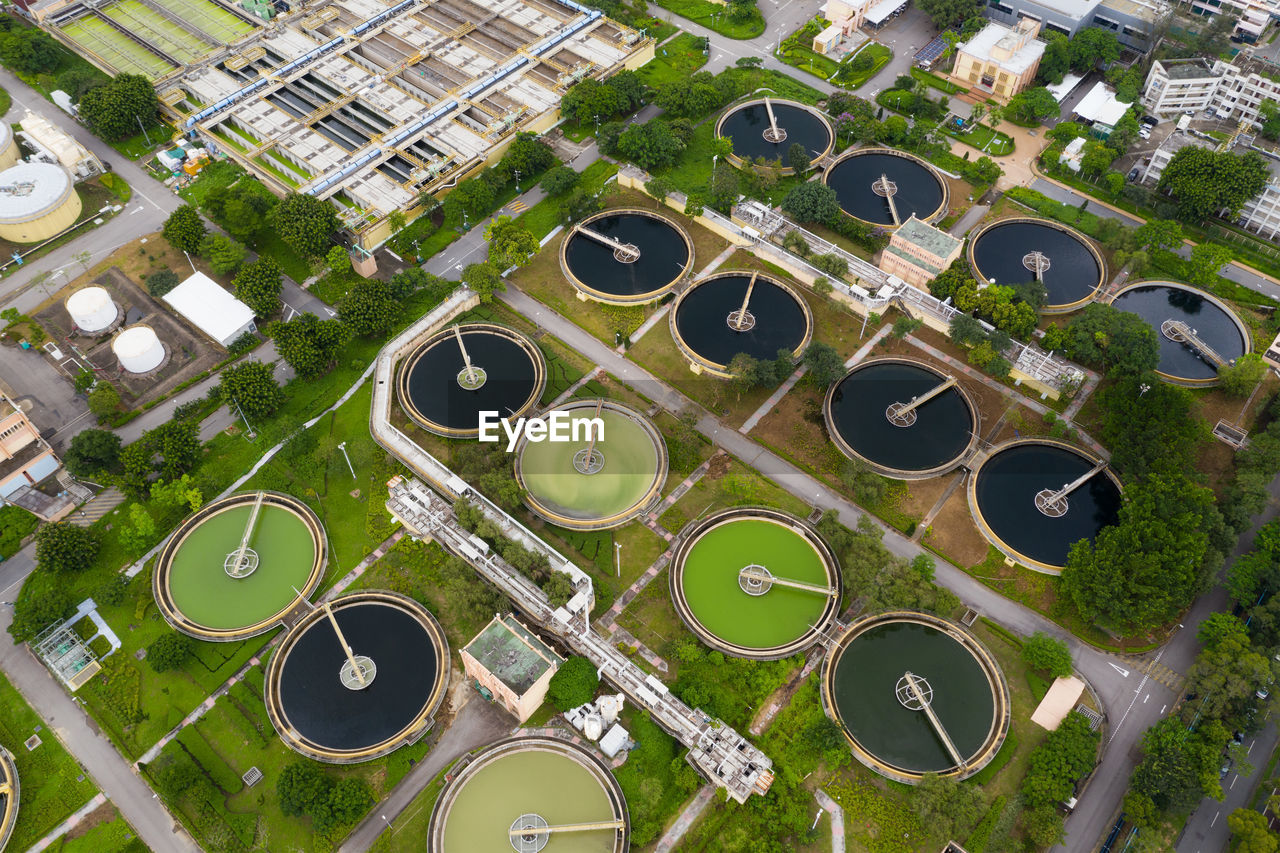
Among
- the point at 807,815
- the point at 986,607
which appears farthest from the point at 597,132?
the point at 807,815

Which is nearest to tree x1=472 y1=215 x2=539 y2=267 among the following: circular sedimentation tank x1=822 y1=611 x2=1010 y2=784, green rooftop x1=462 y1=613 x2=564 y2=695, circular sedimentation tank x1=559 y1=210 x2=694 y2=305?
circular sedimentation tank x1=559 y1=210 x2=694 y2=305

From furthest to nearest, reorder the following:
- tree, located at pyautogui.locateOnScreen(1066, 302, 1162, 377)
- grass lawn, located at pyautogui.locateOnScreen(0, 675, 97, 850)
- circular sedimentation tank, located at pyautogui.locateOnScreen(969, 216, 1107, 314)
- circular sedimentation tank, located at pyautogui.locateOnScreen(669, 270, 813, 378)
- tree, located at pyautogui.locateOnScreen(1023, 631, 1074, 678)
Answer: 1. circular sedimentation tank, located at pyautogui.locateOnScreen(969, 216, 1107, 314)
2. circular sedimentation tank, located at pyautogui.locateOnScreen(669, 270, 813, 378)
3. tree, located at pyautogui.locateOnScreen(1066, 302, 1162, 377)
4. tree, located at pyautogui.locateOnScreen(1023, 631, 1074, 678)
5. grass lawn, located at pyautogui.locateOnScreen(0, 675, 97, 850)

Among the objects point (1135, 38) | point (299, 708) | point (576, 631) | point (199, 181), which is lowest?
point (299, 708)

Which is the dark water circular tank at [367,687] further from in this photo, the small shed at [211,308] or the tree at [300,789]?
the small shed at [211,308]

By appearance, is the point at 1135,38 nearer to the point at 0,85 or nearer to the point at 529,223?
the point at 529,223

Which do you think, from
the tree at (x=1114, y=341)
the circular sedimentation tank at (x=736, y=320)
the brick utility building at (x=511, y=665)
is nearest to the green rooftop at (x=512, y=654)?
the brick utility building at (x=511, y=665)

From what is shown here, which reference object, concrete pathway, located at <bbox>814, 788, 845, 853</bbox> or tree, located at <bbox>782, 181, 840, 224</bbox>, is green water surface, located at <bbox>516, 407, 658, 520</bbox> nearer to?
concrete pathway, located at <bbox>814, 788, 845, 853</bbox>

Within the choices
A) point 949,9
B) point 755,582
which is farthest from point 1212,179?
point 755,582
